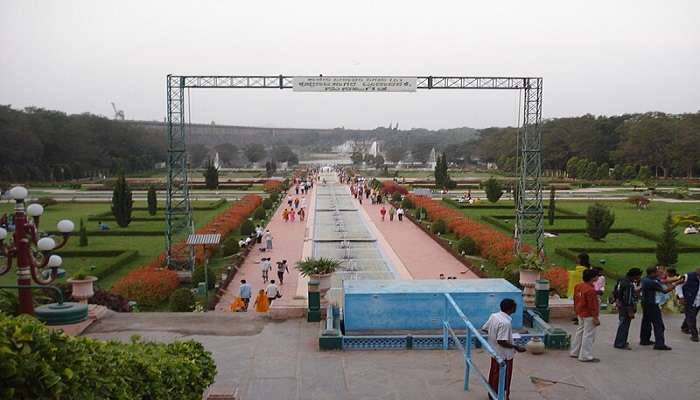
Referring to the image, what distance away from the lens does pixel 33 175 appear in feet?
187

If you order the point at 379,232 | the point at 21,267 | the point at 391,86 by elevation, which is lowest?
the point at 379,232

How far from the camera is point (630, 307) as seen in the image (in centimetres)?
795

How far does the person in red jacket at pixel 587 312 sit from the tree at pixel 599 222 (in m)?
16.0

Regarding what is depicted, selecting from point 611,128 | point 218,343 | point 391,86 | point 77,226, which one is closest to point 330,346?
point 218,343

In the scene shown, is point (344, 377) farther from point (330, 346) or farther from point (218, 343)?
point (218, 343)

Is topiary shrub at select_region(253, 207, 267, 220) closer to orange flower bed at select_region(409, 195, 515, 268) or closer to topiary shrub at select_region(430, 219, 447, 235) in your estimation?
orange flower bed at select_region(409, 195, 515, 268)

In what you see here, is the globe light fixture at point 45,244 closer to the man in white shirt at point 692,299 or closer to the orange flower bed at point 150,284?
the orange flower bed at point 150,284

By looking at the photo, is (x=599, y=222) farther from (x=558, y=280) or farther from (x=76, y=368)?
(x=76, y=368)

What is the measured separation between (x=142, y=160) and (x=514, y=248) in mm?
66314

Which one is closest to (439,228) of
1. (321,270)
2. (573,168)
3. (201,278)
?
(201,278)

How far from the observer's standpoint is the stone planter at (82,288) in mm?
9328

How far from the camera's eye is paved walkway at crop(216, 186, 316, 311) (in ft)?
50.7

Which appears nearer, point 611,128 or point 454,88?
point 454,88

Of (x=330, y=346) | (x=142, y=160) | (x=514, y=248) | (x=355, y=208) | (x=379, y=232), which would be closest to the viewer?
(x=330, y=346)
